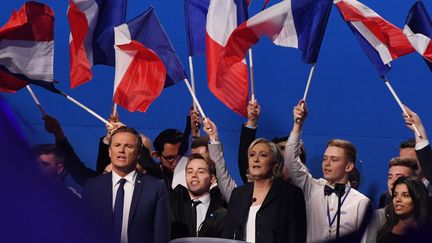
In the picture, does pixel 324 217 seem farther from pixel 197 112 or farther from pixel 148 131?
pixel 148 131

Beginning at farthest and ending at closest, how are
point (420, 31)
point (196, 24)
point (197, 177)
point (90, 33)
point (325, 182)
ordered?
1. point (196, 24)
2. point (90, 33)
3. point (420, 31)
4. point (197, 177)
5. point (325, 182)

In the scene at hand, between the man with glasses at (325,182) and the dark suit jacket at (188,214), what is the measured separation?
53 centimetres

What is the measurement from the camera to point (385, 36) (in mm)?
6453

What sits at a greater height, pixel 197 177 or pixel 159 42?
pixel 159 42

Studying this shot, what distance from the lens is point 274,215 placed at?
4648 mm

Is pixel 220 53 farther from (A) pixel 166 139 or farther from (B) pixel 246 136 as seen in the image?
(B) pixel 246 136

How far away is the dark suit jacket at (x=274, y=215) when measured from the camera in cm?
462

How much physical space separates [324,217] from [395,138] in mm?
3342

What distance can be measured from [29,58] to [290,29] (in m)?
1.99

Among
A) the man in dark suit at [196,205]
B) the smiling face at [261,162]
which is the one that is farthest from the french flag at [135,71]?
the smiling face at [261,162]

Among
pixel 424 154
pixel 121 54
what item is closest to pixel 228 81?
pixel 121 54

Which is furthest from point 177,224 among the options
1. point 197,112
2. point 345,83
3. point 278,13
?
point 345,83

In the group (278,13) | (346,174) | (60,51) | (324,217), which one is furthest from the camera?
(60,51)

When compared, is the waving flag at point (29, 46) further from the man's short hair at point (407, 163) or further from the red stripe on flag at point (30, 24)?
the man's short hair at point (407, 163)
